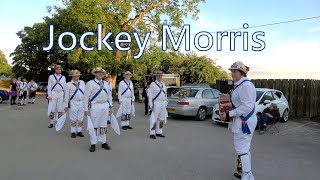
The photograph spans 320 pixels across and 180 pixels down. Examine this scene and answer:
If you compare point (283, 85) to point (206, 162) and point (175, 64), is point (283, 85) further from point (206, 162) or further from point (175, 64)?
point (175, 64)

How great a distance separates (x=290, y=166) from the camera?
726cm

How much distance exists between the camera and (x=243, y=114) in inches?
222

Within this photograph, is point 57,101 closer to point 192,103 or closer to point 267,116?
point 192,103

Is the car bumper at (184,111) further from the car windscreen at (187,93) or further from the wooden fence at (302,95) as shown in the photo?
the wooden fence at (302,95)

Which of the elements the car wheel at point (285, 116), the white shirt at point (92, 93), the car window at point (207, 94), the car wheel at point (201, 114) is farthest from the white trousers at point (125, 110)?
the car wheel at point (285, 116)

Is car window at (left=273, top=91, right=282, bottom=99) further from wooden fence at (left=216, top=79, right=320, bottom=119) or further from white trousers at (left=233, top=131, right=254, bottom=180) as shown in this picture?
white trousers at (left=233, top=131, right=254, bottom=180)

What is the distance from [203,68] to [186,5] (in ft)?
23.6

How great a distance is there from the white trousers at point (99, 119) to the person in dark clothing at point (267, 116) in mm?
5714

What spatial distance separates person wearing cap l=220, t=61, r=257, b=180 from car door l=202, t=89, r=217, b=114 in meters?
10.0

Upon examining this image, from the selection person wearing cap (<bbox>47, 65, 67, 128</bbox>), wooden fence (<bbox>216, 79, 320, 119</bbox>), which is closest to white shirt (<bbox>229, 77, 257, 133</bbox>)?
person wearing cap (<bbox>47, 65, 67, 128</bbox>)

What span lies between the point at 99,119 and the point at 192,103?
7.42 metres

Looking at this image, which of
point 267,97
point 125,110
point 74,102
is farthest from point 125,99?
point 267,97

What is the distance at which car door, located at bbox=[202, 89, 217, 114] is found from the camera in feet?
52.3

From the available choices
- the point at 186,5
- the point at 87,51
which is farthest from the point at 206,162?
the point at 186,5
